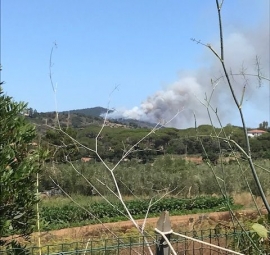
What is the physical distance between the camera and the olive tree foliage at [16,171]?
2.98 metres

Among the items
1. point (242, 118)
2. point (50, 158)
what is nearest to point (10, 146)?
point (50, 158)

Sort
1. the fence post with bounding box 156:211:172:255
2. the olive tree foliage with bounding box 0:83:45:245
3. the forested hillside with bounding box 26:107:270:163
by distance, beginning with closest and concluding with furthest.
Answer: the fence post with bounding box 156:211:172:255, the forested hillside with bounding box 26:107:270:163, the olive tree foliage with bounding box 0:83:45:245

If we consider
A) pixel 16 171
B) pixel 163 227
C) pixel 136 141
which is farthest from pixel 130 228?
pixel 163 227

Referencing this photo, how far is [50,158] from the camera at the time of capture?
3.51 meters

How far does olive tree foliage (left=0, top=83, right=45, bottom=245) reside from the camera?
9.78 feet

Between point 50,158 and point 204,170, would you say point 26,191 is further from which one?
point 204,170

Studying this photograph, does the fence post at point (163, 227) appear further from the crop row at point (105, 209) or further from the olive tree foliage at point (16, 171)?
the crop row at point (105, 209)

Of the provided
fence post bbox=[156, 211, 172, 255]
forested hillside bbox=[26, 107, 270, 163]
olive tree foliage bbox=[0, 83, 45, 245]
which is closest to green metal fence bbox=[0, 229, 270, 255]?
fence post bbox=[156, 211, 172, 255]

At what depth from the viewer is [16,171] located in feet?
10.0

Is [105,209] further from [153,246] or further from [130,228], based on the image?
[153,246]

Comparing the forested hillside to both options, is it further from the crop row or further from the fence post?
the crop row

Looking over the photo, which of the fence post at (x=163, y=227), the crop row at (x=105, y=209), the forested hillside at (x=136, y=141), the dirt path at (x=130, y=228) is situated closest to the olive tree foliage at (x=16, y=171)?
the forested hillside at (x=136, y=141)

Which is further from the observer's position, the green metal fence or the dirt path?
the dirt path

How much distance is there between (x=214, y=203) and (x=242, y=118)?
20.6 metres
